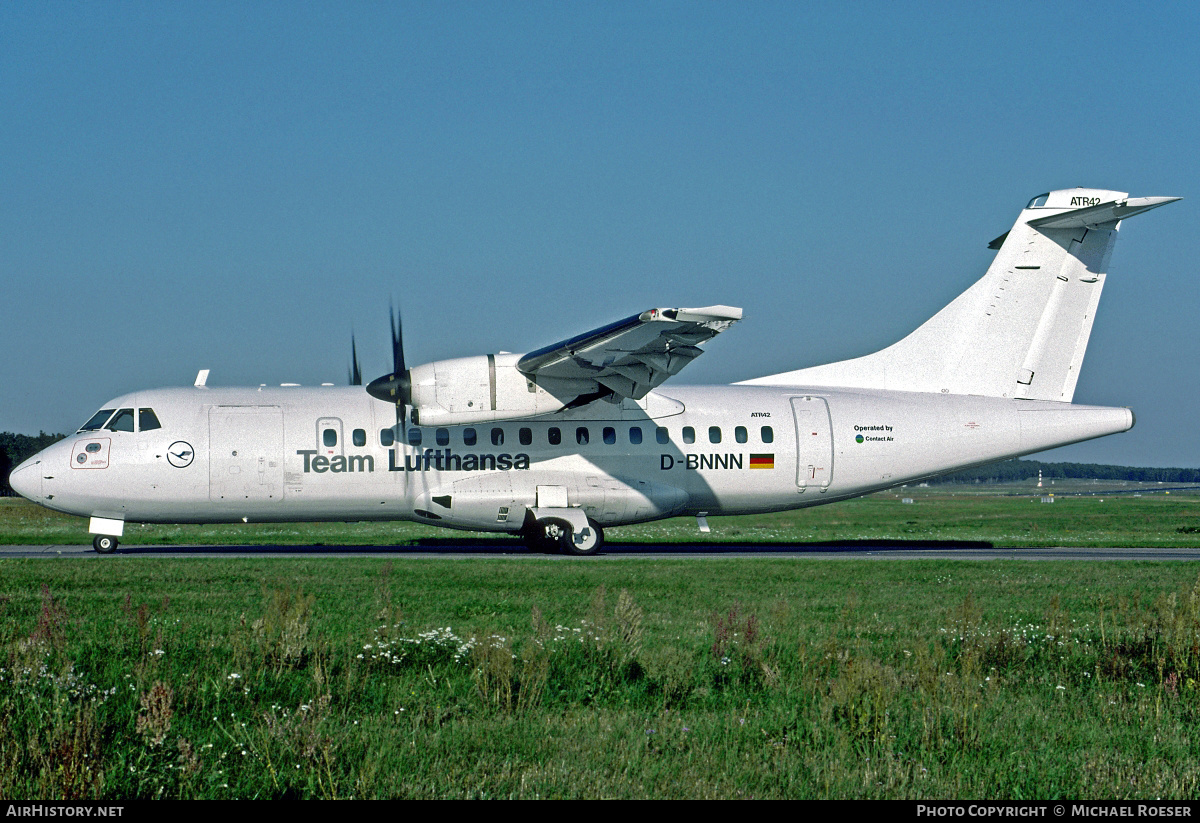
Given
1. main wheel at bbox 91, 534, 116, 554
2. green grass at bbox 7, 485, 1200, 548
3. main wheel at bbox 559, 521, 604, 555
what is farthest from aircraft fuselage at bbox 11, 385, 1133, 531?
green grass at bbox 7, 485, 1200, 548

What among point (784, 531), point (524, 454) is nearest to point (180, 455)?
→ point (524, 454)

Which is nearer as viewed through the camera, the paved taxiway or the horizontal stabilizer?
the paved taxiway

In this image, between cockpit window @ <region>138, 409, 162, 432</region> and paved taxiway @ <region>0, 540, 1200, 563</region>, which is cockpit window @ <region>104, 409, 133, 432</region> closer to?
cockpit window @ <region>138, 409, 162, 432</region>

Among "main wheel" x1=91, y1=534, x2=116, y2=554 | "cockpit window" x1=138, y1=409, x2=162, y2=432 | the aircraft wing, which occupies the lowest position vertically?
"main wheel" x1=91, y1=534, x2=116, y2=554

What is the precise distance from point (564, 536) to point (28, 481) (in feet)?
37.9

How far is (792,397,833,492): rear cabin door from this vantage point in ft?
79.8

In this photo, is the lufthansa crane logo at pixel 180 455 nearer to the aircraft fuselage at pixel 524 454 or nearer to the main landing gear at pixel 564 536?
the aircraft fuselage at pixel 524 454

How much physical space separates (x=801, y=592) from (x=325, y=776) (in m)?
10.1

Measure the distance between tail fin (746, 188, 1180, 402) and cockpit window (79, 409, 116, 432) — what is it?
62.4ft

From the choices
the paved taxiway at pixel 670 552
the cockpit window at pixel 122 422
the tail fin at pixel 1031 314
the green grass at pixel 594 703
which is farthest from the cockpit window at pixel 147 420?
the tail fin at pixel 1031 314

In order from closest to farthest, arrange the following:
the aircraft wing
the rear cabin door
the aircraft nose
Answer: the aircraft wing < the aircraft nose < the rear cabin door

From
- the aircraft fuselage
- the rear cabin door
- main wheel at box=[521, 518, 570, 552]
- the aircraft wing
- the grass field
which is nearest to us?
the grass field

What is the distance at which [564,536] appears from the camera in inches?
919
